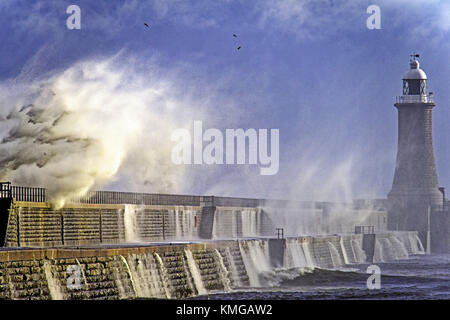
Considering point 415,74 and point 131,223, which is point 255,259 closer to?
point 131,223

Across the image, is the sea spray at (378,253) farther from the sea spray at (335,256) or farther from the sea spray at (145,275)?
the sea spray at (145,275)

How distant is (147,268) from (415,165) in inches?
1956

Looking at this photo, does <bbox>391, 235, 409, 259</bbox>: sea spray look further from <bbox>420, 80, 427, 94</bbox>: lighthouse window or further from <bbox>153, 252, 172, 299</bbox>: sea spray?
<bbox>153, 252, 172, 299</bbox>: sea spray

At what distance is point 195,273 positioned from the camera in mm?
35219

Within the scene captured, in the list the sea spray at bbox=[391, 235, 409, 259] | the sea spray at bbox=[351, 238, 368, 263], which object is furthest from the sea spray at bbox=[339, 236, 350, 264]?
the sea spray at bbox=[391, 235, 409, 259]

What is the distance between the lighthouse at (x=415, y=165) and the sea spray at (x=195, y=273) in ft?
146

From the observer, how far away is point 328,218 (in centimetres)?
7900

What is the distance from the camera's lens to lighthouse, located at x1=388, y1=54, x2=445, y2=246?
77.4m

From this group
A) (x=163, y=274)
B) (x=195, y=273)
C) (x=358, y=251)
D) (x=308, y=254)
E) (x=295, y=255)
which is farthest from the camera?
(x=358, y=251)

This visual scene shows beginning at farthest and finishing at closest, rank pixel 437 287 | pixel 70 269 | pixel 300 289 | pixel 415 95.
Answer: pixel 415 95
pixel 437 287
pixel 300 289
pixel 70 269

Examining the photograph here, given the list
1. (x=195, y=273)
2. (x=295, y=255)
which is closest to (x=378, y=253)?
(x=295, y=255)

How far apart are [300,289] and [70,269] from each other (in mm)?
Answer: 14414
